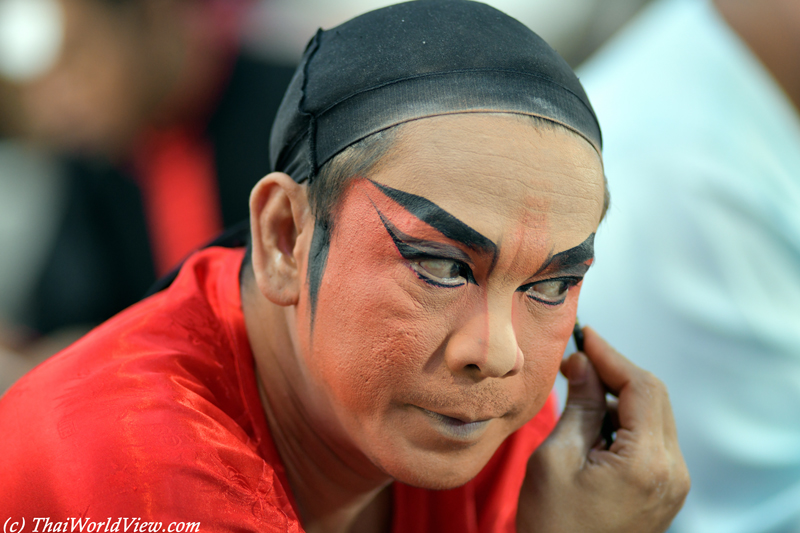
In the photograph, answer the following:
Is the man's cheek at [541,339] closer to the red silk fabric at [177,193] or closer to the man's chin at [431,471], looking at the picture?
the man's chin at [431,471]

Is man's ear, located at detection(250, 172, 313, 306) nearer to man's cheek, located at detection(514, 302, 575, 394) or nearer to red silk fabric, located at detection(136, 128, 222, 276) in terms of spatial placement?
man's cheek, located at detection(514, 302, 575, 394)

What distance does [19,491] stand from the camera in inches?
37.2

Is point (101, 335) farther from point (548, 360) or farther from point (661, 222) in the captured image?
point (661, 222)

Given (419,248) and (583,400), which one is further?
(583,400)

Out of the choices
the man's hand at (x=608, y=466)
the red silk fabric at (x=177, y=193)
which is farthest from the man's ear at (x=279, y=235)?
the red silk fabric at (x=177, y=193)

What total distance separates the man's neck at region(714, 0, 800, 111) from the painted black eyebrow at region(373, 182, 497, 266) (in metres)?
1.93

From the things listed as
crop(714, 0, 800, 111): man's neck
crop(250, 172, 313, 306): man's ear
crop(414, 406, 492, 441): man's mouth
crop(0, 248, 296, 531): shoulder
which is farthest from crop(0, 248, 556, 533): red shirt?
crop(714, 0, 800, 111): man's neck

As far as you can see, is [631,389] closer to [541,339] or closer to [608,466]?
[608,466]

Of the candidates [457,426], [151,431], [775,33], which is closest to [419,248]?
Result: [457,426]

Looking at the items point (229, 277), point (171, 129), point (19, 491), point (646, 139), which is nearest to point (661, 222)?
point (646, 139)

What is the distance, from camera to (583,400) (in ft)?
4.53

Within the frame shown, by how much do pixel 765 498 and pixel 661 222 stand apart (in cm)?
92

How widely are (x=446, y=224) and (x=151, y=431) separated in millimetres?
512

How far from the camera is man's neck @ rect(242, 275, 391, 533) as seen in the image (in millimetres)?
1232
